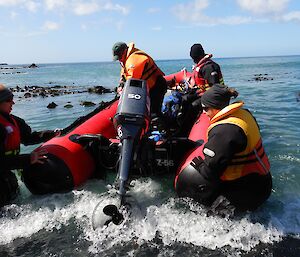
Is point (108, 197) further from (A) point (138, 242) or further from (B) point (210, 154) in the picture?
(B) point (210, 154)

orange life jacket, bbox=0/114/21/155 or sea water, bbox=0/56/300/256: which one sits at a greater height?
orange life jacket, bbox=0/114/21/155

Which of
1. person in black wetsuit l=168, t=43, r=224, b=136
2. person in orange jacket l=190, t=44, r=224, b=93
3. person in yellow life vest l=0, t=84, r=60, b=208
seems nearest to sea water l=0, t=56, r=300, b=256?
person in yellow life vest l=0, t=84, r=60, b=208

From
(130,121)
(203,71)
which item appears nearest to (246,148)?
(130,121)

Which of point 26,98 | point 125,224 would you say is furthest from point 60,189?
point 26,98

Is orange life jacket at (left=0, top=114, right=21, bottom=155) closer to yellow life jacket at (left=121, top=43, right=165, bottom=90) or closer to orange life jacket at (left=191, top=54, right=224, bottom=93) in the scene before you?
yellow life jacket at (left=121, top=43, right=165, bottom=90)

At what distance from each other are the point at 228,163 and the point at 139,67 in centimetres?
261

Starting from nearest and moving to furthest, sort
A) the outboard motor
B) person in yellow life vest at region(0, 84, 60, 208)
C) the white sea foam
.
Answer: the white sea foam < the outboard motor < person in yellow life vest at region(0, 84, 60, 208)

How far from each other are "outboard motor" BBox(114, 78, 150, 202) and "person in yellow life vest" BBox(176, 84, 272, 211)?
26.2 inches

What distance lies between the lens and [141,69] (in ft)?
18.6

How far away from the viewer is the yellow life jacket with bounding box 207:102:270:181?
352cm

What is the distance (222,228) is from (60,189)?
2050 mm

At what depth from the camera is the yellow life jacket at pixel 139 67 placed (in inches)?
222

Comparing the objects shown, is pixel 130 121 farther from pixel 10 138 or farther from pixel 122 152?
pixel 10 138

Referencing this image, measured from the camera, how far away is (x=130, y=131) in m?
4.21
